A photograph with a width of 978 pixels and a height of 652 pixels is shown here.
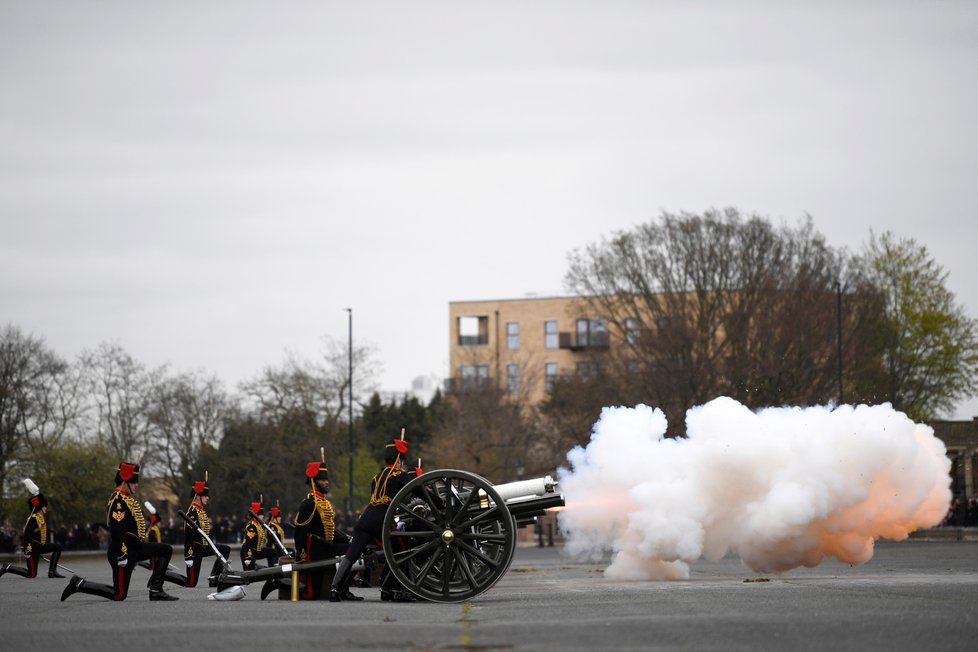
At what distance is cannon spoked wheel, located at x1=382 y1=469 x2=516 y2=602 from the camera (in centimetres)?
1767

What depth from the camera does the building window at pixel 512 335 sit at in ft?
336

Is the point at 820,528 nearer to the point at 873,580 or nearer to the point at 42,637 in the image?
the point at 873,580

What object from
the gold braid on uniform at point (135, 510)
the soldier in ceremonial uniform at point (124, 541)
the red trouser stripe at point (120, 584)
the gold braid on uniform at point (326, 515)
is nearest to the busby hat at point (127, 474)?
the soldier in ceremonial uniform at point (124, 541)

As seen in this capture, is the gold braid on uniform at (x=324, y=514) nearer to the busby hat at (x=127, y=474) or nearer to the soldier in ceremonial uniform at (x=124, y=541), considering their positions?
the soldier in ceremonial uniform at (x=124, y=541)

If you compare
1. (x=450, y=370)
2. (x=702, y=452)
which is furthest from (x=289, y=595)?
(x=450, y=370)

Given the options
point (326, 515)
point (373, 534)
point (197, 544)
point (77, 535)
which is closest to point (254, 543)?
point (197, 544)

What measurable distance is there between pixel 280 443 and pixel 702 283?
993 inches

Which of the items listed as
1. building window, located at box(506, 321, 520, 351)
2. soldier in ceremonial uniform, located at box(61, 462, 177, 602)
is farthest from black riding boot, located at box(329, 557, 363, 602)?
building window, located at box(506, 321, 520, 351)

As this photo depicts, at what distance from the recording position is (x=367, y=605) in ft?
59.4

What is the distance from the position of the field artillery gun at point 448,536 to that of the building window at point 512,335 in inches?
3315

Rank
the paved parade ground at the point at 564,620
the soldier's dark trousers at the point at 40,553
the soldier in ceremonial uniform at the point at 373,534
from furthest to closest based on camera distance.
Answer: the soldier's dark trousers at the point at 40,553 < the soldier in ceremonial uniform at the point at 373,534 < the paved parade ground at the point at 564,620

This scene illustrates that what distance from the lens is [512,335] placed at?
337 ft

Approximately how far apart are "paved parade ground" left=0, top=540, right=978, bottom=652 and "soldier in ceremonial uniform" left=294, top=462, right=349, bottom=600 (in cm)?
73

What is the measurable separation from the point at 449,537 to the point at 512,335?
85.1 meters
